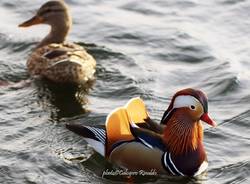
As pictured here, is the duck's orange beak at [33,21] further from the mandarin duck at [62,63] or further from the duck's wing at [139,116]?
the duck's wing at [139,116]

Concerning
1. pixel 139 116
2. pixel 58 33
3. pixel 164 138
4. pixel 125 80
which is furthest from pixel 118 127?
pixel 58 33

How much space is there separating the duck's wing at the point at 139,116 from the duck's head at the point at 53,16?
3.83m

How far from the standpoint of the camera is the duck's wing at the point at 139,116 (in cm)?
883

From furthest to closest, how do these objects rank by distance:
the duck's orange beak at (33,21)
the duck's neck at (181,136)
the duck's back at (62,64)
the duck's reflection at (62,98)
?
the duck's orange beak at (33,21) → the duck's back at (62,64) → the duck's reflection at (62,98) → the duck's neck at (181,136)

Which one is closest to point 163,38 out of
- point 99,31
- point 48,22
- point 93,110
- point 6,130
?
point 99,31

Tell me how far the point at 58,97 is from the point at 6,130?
163cm

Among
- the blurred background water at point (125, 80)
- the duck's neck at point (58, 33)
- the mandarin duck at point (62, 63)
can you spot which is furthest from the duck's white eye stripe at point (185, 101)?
the duck's neck at point (58, 33)

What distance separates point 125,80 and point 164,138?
2.64m

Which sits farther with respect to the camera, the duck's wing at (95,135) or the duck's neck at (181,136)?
the duck's wing at (95,135)

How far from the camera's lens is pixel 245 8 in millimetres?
13945

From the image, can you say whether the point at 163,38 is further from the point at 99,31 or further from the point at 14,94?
the point at 14,94

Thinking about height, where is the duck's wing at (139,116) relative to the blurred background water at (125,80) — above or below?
above

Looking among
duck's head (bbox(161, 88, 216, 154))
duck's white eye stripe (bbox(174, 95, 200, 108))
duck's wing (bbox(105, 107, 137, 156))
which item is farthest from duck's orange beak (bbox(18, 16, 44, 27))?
duck's white eye stripe (bbox(174, 95, 200, 108))

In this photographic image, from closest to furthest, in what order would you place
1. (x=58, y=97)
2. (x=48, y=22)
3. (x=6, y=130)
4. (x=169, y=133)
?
(x=169, y=133) → (x=6, y=130) → (x=58, y=97) → (x=48, y=22)
